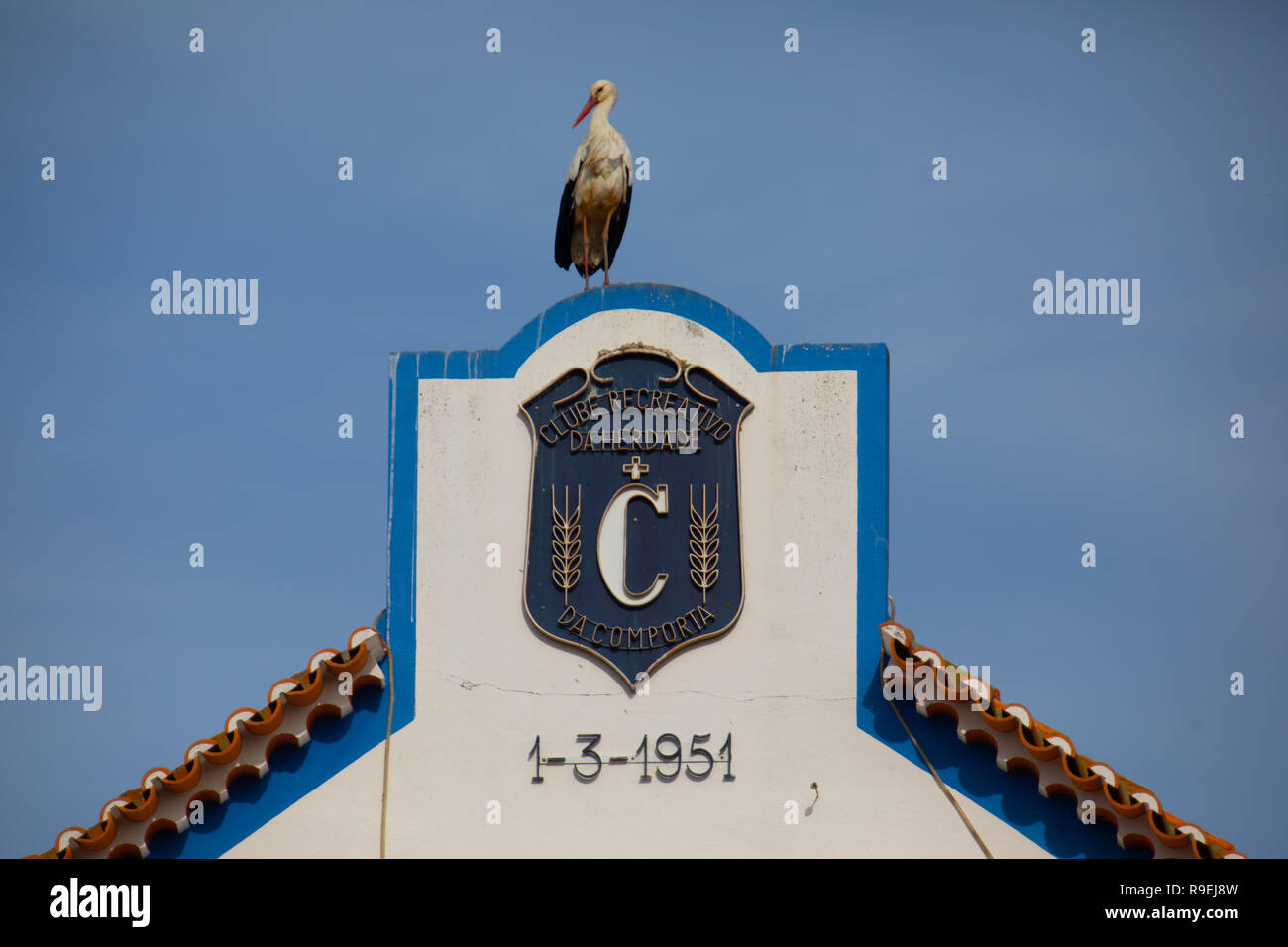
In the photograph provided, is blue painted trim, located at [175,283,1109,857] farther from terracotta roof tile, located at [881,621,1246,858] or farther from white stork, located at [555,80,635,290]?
white stork, located at [555,80,635,290]

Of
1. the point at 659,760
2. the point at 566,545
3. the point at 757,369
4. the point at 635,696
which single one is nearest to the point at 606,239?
the point at 757,369

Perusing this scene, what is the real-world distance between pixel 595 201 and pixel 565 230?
0.43 meters

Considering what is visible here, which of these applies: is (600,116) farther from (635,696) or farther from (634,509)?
(635,696)

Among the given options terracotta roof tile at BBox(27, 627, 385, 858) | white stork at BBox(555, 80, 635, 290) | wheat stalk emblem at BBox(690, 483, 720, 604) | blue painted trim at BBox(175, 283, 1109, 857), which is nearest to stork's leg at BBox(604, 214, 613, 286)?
white stork at BBox(555, 80, 635, 290)

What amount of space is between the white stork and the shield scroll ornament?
2.63m

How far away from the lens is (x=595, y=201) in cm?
1485

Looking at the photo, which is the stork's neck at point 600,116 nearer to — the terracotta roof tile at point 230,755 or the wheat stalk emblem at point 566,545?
the wheat stalk emblem at point 566,545

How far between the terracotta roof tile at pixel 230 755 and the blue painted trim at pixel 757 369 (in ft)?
0.55

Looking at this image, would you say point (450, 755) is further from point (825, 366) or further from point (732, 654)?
point (825, 366)

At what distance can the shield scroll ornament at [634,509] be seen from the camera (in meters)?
12.1

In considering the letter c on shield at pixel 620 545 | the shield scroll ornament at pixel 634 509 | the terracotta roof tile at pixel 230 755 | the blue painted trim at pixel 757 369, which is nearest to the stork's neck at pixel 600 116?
the blue painted trim at pixel 757 369

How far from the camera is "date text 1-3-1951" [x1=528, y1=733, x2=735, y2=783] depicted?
11.8m
